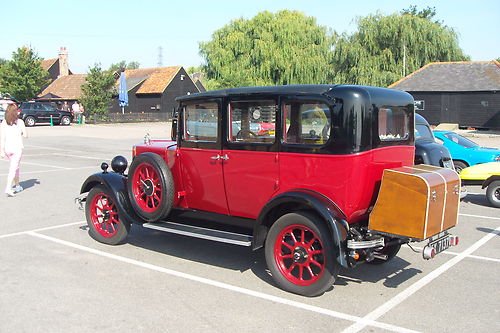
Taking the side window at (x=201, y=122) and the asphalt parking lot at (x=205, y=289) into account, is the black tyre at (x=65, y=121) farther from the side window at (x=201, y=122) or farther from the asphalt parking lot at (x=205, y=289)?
the side window at (x=201, y=122)

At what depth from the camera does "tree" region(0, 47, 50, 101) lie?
4172 cm

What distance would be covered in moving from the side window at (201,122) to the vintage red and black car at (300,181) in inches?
0.5

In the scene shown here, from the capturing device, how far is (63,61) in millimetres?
60250

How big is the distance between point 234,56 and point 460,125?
19.8 metres

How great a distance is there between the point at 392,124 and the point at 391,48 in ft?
118

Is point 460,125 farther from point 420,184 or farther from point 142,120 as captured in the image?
point 420,184

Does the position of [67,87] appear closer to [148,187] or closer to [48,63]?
[48,63]

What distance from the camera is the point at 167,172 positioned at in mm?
5609

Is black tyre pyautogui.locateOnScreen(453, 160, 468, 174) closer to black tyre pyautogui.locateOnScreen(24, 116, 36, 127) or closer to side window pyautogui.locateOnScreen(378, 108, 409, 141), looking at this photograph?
side window pyautogui.locateOnScreen(378, 108, 409, 141)

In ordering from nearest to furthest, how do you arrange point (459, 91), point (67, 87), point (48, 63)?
1. point (459, 91)
2. point (67, 87)
3. point (48, 63)

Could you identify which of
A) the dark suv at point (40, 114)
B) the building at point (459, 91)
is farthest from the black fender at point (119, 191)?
the building at point (459, 91)

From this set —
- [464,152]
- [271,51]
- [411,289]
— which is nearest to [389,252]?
[411,289]

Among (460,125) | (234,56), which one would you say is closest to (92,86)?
(234,56)

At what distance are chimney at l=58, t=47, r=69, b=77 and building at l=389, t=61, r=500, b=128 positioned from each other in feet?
140
